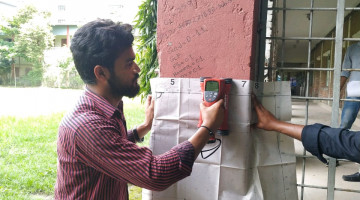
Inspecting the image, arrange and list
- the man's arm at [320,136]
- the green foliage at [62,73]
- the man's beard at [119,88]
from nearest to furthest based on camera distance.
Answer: the man's arm at [320,136]
the man's beard at [119,88]
the green foliage at [62,73]

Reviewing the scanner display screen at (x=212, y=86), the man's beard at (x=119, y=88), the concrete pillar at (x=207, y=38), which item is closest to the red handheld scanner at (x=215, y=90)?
the scanner display screen at (x=212, y=86)

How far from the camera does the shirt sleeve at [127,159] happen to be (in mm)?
1123

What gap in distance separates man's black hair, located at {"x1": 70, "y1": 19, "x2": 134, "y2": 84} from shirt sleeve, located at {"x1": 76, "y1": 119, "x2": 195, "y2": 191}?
0.99 ft

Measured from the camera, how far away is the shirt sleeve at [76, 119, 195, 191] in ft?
3.68

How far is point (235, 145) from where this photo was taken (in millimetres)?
1413

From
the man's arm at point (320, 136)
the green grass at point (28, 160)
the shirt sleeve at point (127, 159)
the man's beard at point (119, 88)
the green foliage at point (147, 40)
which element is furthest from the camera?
the green foliage at point (147, 40)

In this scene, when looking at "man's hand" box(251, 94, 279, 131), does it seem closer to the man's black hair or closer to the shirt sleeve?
the shirt sleeve

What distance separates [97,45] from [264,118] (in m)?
0.83

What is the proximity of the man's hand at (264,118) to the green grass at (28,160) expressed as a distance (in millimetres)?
2100

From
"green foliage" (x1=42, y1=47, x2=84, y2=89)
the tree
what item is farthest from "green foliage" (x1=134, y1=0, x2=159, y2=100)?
the tree

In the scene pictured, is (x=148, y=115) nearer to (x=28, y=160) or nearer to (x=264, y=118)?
(x=264, y=118)

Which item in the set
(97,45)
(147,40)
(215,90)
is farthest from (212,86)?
(147,40)

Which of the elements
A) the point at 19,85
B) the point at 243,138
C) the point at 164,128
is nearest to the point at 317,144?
the point at 243,138

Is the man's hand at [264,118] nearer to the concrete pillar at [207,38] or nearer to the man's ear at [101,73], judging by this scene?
the concrete pillar at [207,38]
